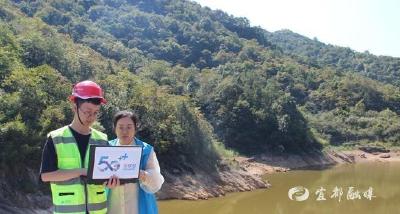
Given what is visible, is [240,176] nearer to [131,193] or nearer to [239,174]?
[239,174]

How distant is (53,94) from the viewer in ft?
62.7

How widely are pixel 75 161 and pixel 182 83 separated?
4540cm

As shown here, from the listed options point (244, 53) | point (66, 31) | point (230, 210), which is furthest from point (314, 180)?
point (244, 53)

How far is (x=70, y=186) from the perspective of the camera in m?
2.97

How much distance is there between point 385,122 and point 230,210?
35.0 m

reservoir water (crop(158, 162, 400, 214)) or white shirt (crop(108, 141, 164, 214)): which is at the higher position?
white shirt (crop(108, 141, 164, 214))

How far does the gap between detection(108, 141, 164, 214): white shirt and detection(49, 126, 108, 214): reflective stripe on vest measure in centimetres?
19

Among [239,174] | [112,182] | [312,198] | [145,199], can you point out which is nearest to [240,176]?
[239,174]

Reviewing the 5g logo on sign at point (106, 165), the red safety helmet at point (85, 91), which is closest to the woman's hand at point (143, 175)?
the 5g logo on sign at point (106, 165)

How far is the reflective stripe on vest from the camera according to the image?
297 centimetres

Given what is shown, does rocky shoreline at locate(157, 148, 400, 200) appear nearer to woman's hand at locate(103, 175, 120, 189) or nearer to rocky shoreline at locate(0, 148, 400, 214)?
rocky shoreline at locate(0, 148, 400, 214)

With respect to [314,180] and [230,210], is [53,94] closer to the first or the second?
[230,210]

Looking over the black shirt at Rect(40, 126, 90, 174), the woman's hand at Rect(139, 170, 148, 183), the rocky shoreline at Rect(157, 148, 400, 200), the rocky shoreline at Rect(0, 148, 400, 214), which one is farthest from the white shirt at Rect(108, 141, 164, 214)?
the rocky shoreline at Rect(157, 148, 400, 200)

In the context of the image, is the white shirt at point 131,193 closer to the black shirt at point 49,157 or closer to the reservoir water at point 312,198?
the black shirt at point 49,157
